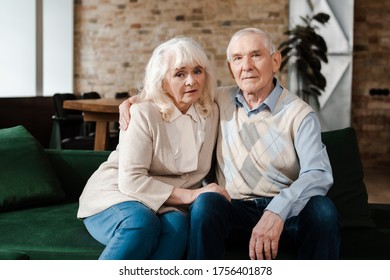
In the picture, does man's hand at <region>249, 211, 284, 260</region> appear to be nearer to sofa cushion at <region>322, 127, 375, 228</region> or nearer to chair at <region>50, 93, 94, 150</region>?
sofa cushion at <region>322, 127, 375, 228</region>

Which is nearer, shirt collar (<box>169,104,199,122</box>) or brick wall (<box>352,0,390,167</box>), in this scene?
shirt collar (<box>169,104,199,122</box>)

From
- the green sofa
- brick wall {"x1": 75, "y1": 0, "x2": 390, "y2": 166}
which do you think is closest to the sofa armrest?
the green sofa

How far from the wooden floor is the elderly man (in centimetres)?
328

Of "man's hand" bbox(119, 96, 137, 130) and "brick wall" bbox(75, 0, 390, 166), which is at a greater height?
"brick wall" bbox(75, 0, 390, 166)

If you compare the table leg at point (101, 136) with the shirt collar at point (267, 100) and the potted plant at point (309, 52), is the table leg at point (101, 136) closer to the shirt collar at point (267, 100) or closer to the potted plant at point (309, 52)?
the shirt collar at point (267, 100)

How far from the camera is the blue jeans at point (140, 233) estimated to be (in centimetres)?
194

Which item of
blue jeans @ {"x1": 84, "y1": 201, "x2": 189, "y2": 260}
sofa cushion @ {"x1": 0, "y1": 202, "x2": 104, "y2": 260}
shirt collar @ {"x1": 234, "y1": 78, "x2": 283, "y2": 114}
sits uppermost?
shirt collar @ {"x1": 234, "y1": 78, "x2": 283, "y2": 114}

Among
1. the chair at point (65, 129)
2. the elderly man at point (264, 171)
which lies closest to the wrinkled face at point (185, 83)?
the elderly man at point (264, 171)

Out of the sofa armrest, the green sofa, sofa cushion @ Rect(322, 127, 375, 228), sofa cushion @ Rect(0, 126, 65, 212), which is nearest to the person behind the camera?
the green sofa

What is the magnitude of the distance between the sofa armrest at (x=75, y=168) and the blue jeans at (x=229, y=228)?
0.99 m

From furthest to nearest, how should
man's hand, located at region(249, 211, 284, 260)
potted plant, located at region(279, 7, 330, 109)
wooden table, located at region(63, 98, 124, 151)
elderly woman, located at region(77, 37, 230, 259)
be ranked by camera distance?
potted plant, located at region(279, 7, 330, 109) < wooden table, located at region(63, 98, 124, 151) < elderly woman, located at region(77, 37, 230, 259) < man's hand, located at region(249, 211, 284, 260)

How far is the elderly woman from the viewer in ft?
6.70

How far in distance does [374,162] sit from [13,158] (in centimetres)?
594
